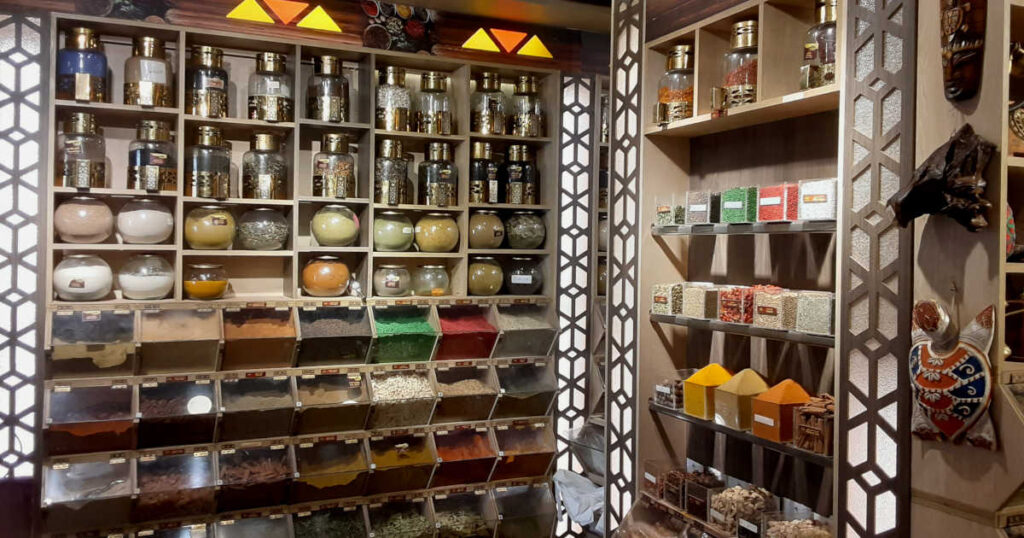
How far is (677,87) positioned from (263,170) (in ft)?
7.01

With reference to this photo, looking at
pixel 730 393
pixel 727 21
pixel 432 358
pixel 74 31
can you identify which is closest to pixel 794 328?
pixel 730 393

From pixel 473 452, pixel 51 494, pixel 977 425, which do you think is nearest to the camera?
pixel 977 425

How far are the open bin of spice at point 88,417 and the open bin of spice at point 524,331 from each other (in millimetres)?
1881

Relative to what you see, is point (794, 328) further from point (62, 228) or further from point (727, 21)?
point (62, 228)

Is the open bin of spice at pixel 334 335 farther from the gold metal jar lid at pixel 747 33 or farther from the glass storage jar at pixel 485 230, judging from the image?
the gold metal jar lid at pixel 747 33

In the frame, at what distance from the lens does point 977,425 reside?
2.02 m

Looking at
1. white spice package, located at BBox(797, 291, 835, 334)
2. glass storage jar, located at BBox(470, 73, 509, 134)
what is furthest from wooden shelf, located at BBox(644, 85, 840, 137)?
glass storage jar, located at BBox(470, 73, 509, 134)

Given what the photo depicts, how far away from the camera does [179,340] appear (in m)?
3.82

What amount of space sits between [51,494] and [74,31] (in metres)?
2.11

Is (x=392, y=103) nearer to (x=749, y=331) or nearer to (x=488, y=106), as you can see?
(x=488, y=106)

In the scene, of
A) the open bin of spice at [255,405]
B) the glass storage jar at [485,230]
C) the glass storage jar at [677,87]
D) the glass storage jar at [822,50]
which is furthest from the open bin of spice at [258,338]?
the glass storage jar at [822,50]

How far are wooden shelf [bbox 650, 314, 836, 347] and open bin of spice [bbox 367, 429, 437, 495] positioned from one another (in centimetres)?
170

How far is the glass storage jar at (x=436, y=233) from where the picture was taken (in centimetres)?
450

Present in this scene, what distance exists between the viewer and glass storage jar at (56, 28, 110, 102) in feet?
12.4
